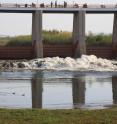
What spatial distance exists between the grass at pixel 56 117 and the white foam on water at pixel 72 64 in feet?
81.0

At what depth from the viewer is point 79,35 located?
4616cm

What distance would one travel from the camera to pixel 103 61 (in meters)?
41.8

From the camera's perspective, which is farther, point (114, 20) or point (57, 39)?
point (57, 39)

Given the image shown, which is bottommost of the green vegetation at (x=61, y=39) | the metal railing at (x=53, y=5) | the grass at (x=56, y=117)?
the grass at (x=56, y=117)

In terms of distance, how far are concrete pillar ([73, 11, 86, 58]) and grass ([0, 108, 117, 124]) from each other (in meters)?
31.5

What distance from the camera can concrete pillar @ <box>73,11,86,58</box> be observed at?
4522 centimetres

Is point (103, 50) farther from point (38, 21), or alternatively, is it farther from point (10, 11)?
point (10, 11)

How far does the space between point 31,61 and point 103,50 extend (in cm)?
854

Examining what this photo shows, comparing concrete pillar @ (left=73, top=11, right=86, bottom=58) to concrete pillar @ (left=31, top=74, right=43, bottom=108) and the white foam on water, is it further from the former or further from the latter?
concrete pillar @ (left=31, top=74, right=43, bottom=108)

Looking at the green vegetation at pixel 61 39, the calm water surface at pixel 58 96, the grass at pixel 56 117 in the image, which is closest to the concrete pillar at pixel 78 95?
the calm water surface at pixel 58 96

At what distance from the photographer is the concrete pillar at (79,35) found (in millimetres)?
45219

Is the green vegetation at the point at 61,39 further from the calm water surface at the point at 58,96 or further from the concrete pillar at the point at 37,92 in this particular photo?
the calm water surface at the point at 58,96

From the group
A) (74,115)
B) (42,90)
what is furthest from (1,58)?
(74,115)

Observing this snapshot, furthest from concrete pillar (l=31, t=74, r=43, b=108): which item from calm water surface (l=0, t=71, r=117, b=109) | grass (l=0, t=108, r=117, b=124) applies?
grass (l=0, t=108, r=117, b=124)
